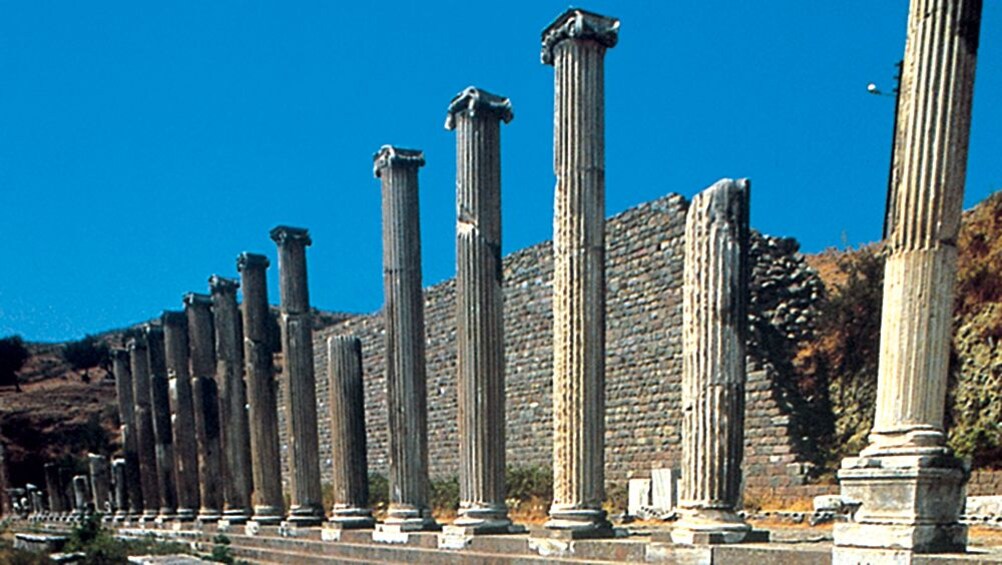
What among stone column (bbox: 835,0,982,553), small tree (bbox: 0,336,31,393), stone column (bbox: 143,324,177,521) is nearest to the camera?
stone column (bbox: 835,0,982,553)

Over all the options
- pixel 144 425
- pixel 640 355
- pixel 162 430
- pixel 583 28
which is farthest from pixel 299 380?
pixel 144 425

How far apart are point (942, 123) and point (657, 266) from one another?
48.8ft

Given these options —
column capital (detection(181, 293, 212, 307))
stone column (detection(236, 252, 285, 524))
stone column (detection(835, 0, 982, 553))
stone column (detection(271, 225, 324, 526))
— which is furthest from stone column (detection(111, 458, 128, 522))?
stone column (detection(835, 0, 982, 553))

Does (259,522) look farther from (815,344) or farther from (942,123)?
(942,123)

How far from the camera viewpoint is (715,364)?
29.7 ft

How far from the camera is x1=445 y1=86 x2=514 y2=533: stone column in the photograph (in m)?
12.0

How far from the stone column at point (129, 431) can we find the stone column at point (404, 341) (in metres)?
18.1

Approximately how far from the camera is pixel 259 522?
18.4 metres

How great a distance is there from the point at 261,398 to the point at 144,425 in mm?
10941

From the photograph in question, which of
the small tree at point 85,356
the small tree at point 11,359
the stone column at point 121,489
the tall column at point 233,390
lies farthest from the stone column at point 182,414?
the small tree at point 85,356

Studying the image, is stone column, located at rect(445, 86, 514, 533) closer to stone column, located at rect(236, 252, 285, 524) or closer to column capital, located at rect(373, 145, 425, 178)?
column capital, located at rect(373, 145, 425, 178)

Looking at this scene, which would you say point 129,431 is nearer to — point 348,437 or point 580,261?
point 348,437

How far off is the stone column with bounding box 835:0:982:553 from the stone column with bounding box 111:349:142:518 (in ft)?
86.6

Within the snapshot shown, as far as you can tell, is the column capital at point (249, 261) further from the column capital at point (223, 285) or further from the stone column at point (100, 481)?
the stone column at point (100, 481)
